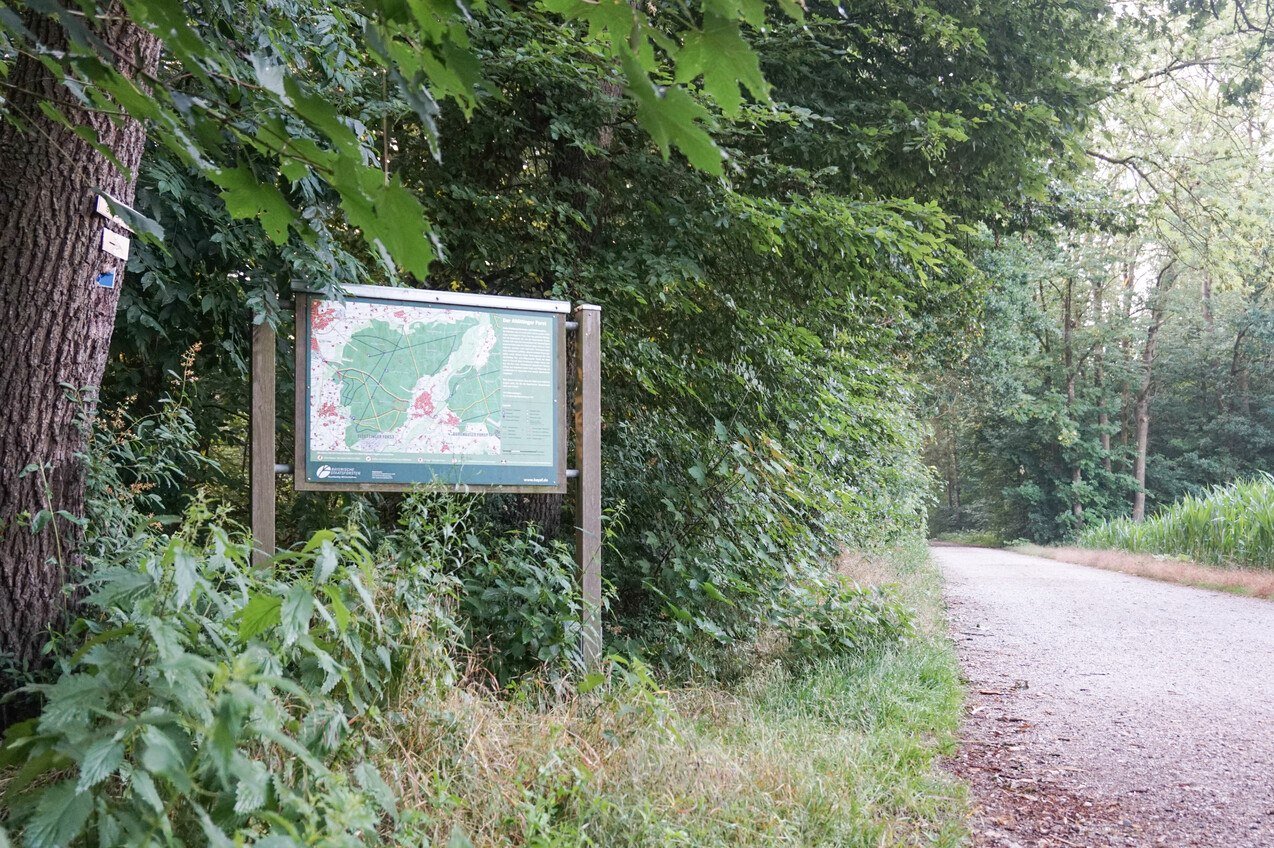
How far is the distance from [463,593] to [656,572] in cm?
171

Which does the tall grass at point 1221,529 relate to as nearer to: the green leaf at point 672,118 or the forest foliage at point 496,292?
the forest foliage at point 496,292

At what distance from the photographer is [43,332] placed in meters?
3.11

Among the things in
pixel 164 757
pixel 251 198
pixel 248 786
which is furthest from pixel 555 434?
pixel 164 757

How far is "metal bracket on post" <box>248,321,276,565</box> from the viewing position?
427cm

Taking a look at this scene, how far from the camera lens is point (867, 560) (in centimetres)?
1406

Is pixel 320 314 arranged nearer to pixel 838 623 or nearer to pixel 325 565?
pixel 325 565

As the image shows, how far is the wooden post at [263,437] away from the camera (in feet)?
14.0

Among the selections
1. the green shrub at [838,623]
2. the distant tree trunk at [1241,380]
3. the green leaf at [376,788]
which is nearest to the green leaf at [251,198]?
the green leaf at [376,788]

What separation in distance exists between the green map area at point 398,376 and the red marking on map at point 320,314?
143 millimetres

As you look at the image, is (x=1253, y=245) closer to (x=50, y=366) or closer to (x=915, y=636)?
(x=915, y=636)

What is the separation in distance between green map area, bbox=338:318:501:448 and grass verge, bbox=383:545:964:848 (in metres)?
1.41

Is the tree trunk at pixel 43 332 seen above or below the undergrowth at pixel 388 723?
above

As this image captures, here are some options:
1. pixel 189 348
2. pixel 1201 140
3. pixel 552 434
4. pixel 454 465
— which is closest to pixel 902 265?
pixel 552 434

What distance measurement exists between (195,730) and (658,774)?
67.2 inches
